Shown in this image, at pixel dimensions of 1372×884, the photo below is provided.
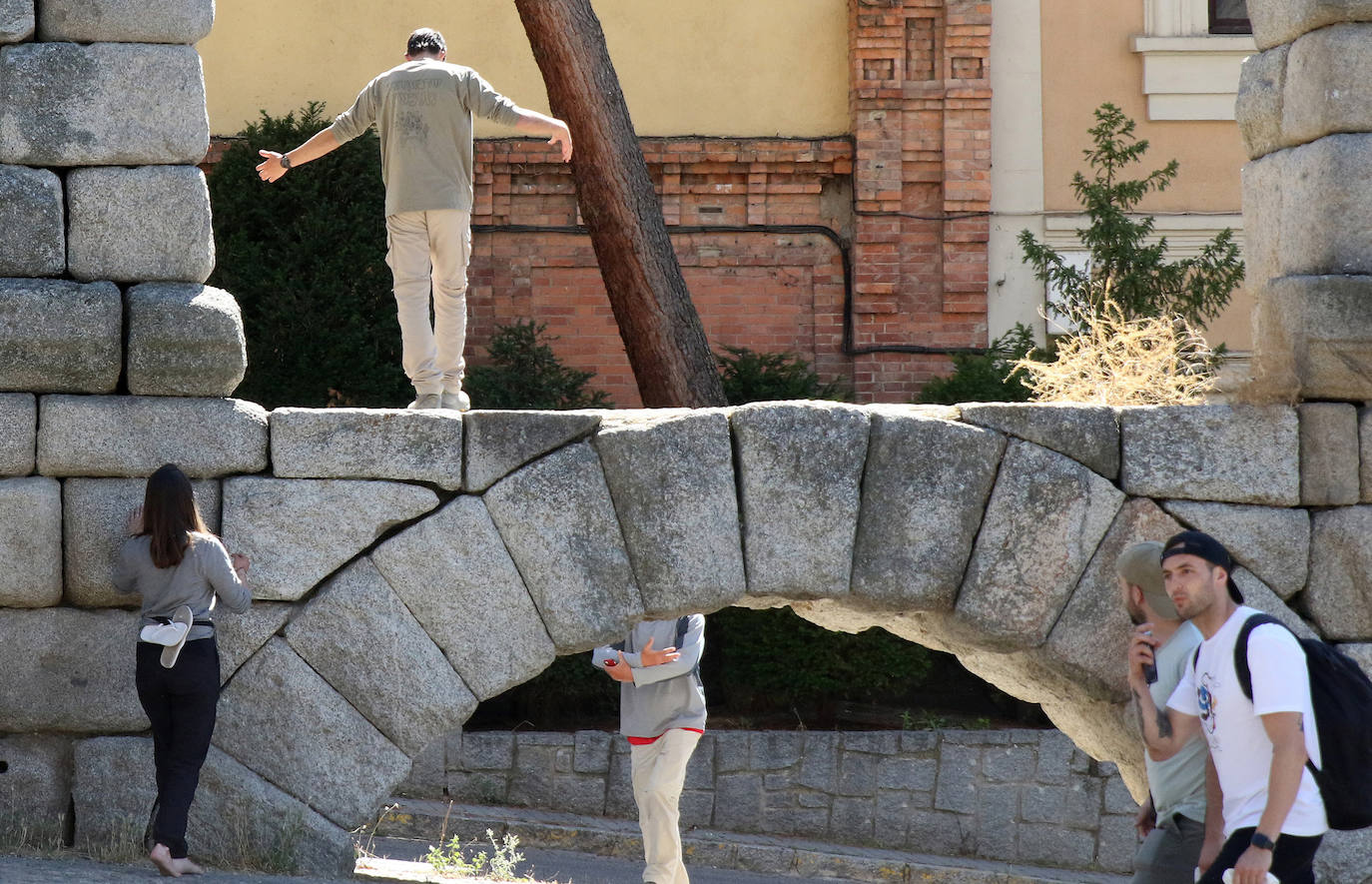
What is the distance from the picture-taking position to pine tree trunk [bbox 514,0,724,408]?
9.25 meters

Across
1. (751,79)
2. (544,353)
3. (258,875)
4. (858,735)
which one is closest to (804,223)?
(751,79)

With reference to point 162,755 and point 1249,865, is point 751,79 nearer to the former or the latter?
point 162,755

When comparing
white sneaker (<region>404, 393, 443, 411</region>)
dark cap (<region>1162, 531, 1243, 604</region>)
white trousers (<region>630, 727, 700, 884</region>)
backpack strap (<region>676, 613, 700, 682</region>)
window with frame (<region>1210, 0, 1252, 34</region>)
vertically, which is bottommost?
white trousers (<region>630, 727, 700, 884</region>)

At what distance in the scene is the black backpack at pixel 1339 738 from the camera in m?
3.99

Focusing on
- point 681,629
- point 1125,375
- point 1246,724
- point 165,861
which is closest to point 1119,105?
point 1125,375

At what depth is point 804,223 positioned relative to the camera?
11094 millimetres

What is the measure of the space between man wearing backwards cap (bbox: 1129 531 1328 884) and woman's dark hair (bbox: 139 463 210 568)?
2880 millimetres

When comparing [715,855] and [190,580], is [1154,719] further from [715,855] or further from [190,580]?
[715,855]

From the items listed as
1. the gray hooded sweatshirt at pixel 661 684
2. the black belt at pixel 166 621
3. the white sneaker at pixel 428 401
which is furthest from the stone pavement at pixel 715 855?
the black belt at pixel 166 621

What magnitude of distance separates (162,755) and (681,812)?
529 cm

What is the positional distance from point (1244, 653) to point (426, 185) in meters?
3.33

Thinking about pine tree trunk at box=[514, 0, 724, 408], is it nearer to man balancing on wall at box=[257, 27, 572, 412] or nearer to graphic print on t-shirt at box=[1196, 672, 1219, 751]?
man balancing on wall at box=[257, 27, 572, 412]

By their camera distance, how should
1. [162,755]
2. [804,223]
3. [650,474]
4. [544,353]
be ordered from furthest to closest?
[804,223], [544,353], [650,474], [162,755]

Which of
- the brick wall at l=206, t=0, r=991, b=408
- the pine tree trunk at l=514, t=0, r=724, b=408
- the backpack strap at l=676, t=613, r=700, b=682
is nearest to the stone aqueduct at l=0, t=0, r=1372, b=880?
the backpack strap at l=676, t=613, r=700, b=682
